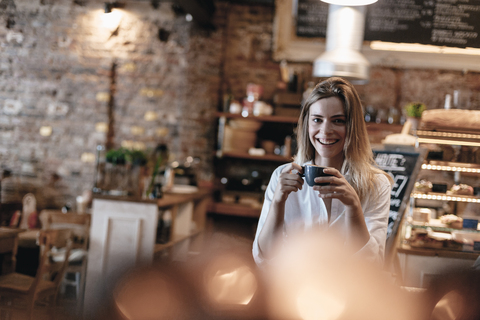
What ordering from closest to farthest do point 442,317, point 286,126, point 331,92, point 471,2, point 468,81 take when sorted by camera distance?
point 442,317 < point 331,92 < point 471,2 < point 468,81 < point 286,126

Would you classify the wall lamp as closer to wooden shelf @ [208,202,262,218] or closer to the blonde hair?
wooden shelf @ [208,202,262,218]

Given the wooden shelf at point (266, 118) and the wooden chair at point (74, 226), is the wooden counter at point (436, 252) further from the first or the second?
the wooden chair at point (74, 226)

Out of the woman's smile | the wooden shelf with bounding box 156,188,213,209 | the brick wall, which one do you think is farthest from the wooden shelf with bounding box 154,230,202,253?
the woman's smile

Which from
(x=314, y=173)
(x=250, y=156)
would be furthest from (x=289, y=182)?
(x=250, y=156)

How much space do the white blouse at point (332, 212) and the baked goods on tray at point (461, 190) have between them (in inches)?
72.2

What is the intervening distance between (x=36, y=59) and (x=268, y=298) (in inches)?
207

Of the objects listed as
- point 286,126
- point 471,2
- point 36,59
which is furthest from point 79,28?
→ point 471,2

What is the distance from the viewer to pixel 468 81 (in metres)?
4.88

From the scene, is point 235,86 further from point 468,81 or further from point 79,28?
point 468,81

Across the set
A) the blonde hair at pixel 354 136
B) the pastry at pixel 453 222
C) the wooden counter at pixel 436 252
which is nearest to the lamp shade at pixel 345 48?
the pastry at pixel 453 222

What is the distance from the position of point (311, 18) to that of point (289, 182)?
389 cm

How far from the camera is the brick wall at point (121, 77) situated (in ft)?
17.0

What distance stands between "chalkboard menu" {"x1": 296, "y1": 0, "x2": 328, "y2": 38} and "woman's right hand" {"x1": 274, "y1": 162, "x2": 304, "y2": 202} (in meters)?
3.81

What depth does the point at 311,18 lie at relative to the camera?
470 centimetres
